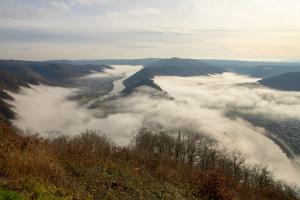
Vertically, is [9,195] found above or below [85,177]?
above

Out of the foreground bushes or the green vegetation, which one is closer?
the green vegetation

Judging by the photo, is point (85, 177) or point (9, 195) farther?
point (85, 177)

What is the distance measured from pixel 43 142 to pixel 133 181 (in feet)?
18.5

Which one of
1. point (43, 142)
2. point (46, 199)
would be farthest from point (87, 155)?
point (46, 199)

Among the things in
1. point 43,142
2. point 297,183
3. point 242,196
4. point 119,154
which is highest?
point 43,142

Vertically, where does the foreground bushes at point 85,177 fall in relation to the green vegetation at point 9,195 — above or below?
below

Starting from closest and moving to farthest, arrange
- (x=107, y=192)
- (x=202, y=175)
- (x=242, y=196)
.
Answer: (x=107, y=192), (x=202, y=175), (x=242, y=196)

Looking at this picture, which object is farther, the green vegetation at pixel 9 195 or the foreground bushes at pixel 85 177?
the foreground bushes at pixel 85 177

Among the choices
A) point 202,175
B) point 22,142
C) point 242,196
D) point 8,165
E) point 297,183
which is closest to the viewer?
point 8,165

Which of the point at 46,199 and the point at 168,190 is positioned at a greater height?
the point at 46,199

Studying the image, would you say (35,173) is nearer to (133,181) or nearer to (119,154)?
(133,181)

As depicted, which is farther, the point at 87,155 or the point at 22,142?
the point at 87,155

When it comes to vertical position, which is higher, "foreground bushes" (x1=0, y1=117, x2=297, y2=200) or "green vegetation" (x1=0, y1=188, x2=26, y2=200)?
"green vegetation" (x1=0, y1=188, x2=26, y2=200)

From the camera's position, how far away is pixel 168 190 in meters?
19.2
